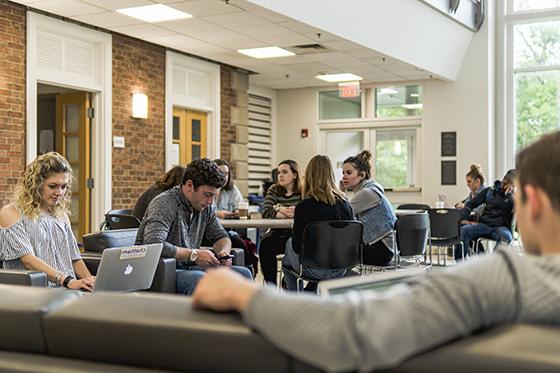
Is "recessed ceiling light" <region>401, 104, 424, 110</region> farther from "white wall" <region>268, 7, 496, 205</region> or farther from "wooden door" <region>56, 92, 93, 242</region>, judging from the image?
"wooden door" <region>56, 92, 93, 242</region>

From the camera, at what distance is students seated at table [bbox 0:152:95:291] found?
12.3ft

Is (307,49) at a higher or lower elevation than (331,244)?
higher

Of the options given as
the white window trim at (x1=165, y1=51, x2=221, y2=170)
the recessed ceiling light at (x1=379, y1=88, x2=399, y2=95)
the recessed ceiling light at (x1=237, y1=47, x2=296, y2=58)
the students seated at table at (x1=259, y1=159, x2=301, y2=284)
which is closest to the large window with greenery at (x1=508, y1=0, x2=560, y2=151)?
the recessed ceiling light at (x1=379, y1=88, x2=399, y2=95)

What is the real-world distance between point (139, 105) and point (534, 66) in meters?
6.88

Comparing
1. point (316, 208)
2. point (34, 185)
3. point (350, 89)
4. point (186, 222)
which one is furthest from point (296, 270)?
point (350, 89)

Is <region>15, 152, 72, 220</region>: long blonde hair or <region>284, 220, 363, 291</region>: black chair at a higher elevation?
<region>15, 152, 72, 220</region>: long blonde hair

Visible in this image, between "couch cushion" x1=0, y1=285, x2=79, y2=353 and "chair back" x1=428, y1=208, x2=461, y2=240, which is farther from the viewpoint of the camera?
"chair back" x1=428, y1=208, x2=461, y2=240

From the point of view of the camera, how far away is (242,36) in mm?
9156

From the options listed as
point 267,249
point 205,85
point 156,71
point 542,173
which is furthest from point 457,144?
point 542,173

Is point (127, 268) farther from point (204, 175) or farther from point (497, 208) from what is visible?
point (497, 208)

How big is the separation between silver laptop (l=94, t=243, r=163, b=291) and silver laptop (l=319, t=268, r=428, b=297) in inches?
74.7

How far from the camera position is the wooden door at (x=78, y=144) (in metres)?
9.27

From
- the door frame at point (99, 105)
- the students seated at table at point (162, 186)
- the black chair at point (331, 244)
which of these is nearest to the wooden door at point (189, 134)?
the door frame at point (99, 105)

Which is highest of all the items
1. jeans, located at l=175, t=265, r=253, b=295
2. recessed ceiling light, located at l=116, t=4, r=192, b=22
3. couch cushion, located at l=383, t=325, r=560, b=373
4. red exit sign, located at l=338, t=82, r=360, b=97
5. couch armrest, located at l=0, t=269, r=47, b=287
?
recessed ceiling light, located at l=116, t=4, r=192, b=22
